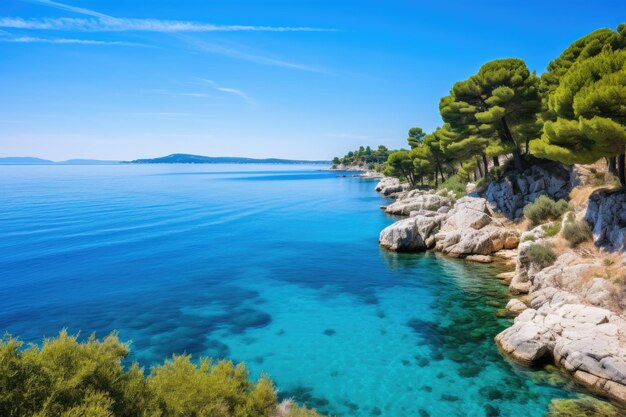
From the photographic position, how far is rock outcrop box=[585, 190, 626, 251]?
17.4 meters

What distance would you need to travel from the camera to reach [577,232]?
19.8 m

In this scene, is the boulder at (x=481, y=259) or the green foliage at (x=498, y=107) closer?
the boulder at (x=481, y=259)

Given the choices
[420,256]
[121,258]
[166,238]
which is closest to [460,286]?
[420,256]

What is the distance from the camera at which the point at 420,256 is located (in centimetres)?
3016

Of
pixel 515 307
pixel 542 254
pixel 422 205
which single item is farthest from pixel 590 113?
pixel 422 205

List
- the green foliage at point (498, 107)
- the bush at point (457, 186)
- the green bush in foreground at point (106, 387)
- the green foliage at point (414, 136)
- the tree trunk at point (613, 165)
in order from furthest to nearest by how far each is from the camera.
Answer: the green foliage at point (414, 136) → the bush at point (457, 186) → the green foliage at point (498, 107) → the tree trunk at point (613, 165) → the green bush in foreground at point (106, 387)

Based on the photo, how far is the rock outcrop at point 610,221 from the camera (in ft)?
57.2

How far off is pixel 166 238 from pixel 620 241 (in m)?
38.5

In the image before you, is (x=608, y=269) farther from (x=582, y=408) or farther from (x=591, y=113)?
(x=582, y=408)

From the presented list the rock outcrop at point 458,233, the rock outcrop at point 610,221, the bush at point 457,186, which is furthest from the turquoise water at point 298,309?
the bush at point 457,186

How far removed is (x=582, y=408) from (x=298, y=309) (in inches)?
523

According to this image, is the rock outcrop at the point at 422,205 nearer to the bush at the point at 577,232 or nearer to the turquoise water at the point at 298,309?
the turquoise water at the point at 298,309

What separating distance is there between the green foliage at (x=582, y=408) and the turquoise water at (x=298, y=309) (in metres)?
0.36

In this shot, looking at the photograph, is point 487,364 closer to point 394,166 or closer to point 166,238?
point 166,238
